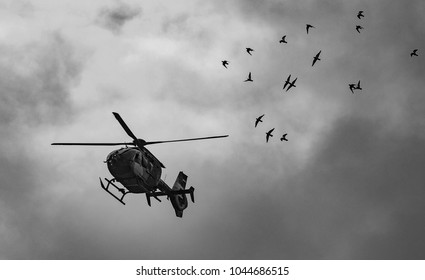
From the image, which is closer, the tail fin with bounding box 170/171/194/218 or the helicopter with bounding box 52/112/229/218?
the helicopter with bounding box 52/112/229/218

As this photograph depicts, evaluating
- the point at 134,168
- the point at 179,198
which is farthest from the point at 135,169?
the point at 179,198

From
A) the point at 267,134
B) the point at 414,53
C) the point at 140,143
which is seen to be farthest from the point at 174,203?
the point at 414,53

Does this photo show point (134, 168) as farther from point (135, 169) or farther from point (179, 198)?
point (179, 198)

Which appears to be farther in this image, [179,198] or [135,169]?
[179,198]

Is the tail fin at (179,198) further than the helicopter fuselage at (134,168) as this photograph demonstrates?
Yes

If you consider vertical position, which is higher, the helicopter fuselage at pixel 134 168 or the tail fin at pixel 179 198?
the tail fin at pixel 179 198

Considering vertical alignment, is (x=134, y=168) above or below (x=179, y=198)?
below

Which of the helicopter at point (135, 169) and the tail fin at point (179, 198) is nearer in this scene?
the helicopter at point (135, 169)

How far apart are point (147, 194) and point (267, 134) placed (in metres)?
22.3

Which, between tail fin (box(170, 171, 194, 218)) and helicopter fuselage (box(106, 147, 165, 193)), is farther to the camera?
tail fin (box(170, 171, 194, 218))

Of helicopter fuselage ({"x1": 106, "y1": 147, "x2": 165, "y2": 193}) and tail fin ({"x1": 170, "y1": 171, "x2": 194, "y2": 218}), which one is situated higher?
tail fin ({"x1": 170, "y1": 171, "x2": 194, "y2": 218})

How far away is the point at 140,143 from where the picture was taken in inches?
2159

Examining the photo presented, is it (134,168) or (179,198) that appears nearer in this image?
(134,168)
